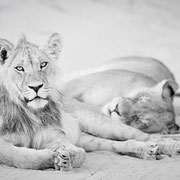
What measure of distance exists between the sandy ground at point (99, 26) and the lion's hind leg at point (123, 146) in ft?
10.0

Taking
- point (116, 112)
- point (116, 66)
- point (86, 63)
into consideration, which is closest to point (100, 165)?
point (116, 112)

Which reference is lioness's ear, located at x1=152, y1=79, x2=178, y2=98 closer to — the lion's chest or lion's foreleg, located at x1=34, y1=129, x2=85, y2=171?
the lion's chest

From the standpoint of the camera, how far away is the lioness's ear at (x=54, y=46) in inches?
116

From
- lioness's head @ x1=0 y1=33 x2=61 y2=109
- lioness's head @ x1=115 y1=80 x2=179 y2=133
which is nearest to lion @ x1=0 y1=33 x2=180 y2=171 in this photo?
lioness's head @ x1=0 y1=33 x2=61 y2=109

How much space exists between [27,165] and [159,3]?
8445 mm

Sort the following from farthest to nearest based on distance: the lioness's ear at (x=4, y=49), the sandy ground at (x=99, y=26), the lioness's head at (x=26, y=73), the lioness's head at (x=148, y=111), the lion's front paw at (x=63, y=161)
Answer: the sandy ground at (x=99, y=26) < the lioness's head at (x=148, y=111) < the lioness's ear at (x=4, y=49) < the lioness's head at (x=26, y=73) < the lion's front paw at (x=63, y=161)

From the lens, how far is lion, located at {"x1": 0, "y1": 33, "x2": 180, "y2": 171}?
247cm

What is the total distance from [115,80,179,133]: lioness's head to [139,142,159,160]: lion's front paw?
3.00 feet

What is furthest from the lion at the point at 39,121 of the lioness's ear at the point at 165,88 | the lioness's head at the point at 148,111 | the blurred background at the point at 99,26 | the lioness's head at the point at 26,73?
the blurred background at the point at 99,26

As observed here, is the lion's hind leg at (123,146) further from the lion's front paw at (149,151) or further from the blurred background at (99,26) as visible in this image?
the blurred background at (99,26)

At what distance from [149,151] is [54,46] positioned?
3.10ft

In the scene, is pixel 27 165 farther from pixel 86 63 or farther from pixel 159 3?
pixel 159 3

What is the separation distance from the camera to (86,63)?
712 cm

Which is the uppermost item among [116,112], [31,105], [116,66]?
[116,66]
